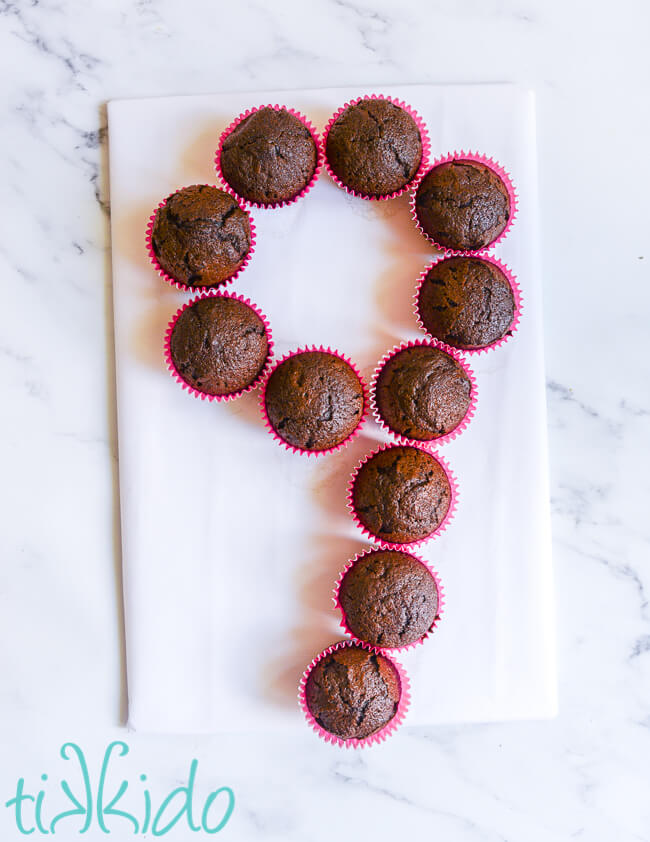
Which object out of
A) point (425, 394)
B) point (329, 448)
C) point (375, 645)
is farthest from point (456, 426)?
point (375, 645)

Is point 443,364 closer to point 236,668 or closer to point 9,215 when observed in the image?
point 236,668

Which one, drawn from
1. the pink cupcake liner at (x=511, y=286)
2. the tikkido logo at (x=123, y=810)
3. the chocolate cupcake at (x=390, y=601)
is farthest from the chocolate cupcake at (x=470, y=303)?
the tikkido logo at (x=123, y=810)

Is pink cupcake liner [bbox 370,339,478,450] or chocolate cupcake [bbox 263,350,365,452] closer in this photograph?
chocolate cupcake [bbox 263,350,365,452]

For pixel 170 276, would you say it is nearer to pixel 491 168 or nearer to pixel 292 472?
pixel 292 472

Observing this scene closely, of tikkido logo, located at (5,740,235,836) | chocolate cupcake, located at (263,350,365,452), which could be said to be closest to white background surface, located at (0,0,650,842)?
tikkido logo, located at (5,740,235,836)

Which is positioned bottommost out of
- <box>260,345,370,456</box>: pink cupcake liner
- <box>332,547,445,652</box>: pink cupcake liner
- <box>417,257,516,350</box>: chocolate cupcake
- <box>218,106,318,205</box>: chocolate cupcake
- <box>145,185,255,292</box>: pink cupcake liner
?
<box>332,547,445,652</box>: pink cupcake liner

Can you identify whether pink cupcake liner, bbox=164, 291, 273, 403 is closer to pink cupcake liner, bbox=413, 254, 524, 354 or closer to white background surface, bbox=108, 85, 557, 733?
white background surface, bbox=108, 85, 557, 733
